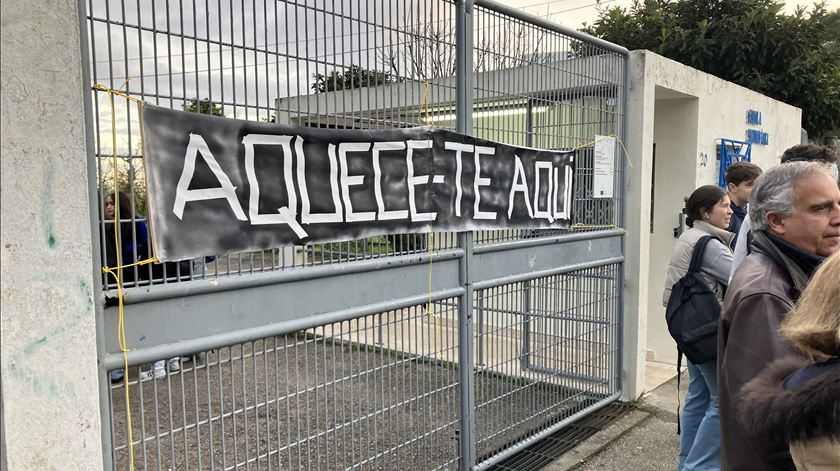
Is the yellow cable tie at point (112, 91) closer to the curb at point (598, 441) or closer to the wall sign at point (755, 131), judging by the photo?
the curb at point (598, 441)

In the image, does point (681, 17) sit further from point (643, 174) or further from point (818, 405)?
point (818, 405)

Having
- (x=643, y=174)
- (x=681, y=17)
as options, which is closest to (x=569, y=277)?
(x=643, y=174)

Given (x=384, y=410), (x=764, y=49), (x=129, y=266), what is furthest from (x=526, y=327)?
(x=764, y=49)

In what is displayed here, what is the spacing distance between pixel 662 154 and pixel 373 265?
14.7 ft

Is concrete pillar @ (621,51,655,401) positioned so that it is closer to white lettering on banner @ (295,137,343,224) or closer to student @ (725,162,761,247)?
student @ (725,162,761,247)

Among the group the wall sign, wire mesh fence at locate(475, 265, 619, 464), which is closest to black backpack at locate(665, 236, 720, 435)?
wire mesh fence at locate(475, 265, 619, 464)

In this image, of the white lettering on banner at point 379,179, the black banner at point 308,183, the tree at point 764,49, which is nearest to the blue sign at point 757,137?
the black banner at point 308,183

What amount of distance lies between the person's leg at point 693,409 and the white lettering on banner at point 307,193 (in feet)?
7.57

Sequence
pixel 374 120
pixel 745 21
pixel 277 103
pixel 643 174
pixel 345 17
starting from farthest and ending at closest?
pixel 745 21 → pixel 643 174 → pixel 374 120 → pixel 345 17 → pixel 277 103

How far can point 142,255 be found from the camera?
226 centimetres

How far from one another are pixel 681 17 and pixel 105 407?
1453 centimetres

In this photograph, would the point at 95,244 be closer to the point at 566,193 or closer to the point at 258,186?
the point at 258,186

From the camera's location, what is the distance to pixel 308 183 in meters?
2.59

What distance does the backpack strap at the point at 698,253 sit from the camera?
353 centimetres
